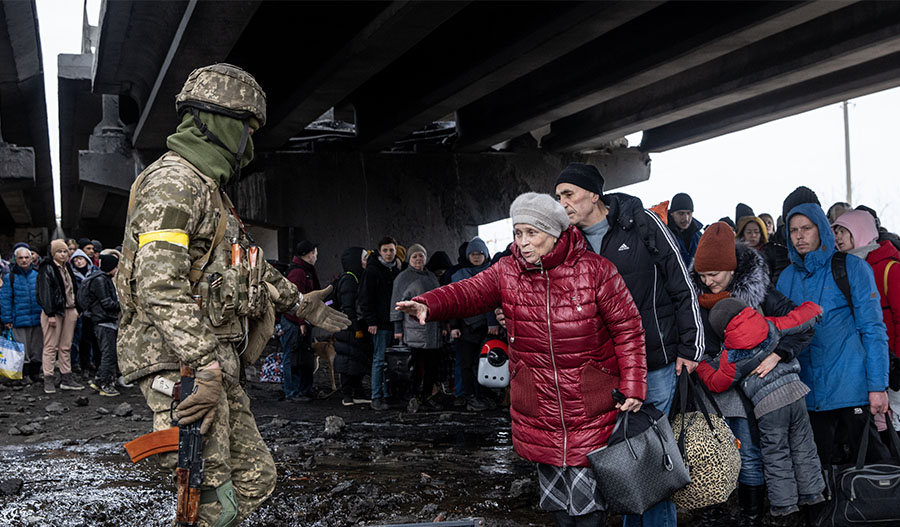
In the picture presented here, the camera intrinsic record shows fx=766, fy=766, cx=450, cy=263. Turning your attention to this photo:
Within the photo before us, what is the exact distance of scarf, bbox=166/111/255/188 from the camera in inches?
137

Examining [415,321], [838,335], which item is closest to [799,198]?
[838,335]

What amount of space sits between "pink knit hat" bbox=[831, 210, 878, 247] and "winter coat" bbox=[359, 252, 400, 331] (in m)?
5.79

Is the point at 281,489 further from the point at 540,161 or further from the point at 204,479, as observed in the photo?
the point at 540,161

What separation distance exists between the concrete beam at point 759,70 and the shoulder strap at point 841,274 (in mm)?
6134

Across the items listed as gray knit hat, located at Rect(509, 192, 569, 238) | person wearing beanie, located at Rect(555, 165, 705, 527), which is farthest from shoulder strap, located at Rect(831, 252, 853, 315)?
gray knit hat, located at Rect(509, 192, 569, 238)

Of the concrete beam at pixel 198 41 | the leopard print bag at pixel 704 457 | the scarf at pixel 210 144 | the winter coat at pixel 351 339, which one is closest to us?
the scarf at pixel 210 144

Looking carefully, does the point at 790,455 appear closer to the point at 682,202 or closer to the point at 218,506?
the point at 218,506

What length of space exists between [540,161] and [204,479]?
14.6m

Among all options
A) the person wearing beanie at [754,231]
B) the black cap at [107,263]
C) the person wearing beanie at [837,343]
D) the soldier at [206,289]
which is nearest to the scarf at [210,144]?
the soldier at [206,289]

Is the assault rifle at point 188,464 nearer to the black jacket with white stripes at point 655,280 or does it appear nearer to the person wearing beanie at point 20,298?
the black jacket with white stripes at point 655,280

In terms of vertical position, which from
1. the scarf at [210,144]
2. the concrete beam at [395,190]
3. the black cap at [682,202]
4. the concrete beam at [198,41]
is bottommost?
the scarf at [210,144]

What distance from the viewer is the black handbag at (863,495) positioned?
4.44m

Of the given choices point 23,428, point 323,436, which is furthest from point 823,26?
point 23,428

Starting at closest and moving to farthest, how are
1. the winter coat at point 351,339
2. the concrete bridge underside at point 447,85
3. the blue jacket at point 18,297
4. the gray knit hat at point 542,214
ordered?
the gray knit hat at point 542,214 → the concrete bridge underside at point 447,85 → the winter coat at point 351,339 → the blue jacket at point 18,297
